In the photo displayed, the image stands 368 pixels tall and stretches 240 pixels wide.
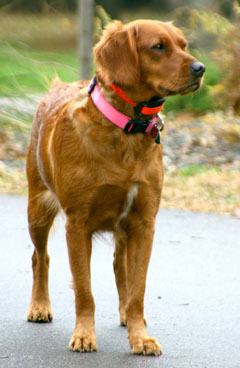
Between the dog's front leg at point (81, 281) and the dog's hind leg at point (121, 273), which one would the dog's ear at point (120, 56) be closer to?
→ the dog's front leg at point (81, 281)

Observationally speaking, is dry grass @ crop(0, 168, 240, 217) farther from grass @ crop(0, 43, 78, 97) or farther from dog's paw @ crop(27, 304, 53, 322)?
grass @ crop(0, 43, 78, 97)

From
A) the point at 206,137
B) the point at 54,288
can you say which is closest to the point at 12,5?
the point at 54,288

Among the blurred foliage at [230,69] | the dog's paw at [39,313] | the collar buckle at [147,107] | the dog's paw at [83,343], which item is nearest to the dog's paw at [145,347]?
the dog's paw at [83,343]

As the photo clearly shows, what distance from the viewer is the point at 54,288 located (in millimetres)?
5113

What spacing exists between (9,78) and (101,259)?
311 cm

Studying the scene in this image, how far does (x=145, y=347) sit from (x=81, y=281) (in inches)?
18.4

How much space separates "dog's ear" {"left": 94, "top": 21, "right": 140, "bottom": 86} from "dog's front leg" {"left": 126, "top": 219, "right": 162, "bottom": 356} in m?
0.77

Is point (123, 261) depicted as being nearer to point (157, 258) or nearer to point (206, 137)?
point (157, 258)

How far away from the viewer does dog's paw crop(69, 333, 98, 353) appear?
3730 mm

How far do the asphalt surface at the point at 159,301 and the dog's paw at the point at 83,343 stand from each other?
0.04 m

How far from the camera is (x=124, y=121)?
366 cm

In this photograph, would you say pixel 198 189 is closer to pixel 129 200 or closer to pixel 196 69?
pixel 129 200

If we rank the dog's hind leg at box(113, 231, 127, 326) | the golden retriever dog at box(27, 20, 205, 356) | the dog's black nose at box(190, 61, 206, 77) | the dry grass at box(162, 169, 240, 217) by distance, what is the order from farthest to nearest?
the dry grass at box(162, 169, 240, 217), the dog's hind leg at box(113, 231, 127, 326), the golden retriever dog at box(27, 20, 205, 356), the dog's black nose at box(190, 61, 206, 77)

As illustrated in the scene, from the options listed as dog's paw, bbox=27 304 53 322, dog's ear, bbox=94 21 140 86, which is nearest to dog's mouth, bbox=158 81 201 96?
dog's ear, bbox=94 21 140 86
